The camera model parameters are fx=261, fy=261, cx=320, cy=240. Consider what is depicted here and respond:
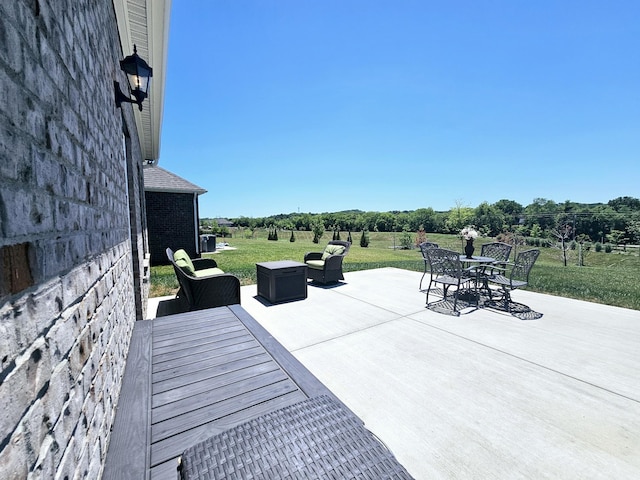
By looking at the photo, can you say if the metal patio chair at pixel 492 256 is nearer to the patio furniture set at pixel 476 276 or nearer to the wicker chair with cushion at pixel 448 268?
the patio furniture set at pixel 476 276

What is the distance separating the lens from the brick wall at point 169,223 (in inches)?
398

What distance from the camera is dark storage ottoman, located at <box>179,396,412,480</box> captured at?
3.17 ft

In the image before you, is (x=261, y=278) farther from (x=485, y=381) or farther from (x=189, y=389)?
(x=485, y=381)

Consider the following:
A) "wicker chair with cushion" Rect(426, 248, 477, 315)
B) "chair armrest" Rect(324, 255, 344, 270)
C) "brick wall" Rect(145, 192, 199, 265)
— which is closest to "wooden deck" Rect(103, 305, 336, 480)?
"wicker chair with cushion" Rect(426, 248, 477, 315)

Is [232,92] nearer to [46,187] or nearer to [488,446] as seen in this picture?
[46,187]

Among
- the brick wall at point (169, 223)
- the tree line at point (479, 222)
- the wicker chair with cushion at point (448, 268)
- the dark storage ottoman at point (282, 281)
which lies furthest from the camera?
the tree line at point (479, 222)

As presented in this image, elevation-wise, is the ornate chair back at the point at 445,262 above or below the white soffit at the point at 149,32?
below

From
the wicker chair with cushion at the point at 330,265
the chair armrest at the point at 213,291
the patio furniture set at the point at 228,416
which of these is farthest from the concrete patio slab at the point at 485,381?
the wicker chair with cushion at the point at 330,265

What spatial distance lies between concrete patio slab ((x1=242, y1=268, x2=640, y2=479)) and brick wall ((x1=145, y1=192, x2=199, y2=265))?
7.28 m

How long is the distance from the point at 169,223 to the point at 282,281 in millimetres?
7539

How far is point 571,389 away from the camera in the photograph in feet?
8.31

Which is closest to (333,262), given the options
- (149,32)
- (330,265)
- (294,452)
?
(330,265)

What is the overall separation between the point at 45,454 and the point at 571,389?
3.75 m

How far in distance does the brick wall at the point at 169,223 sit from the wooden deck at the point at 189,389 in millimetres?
8805
